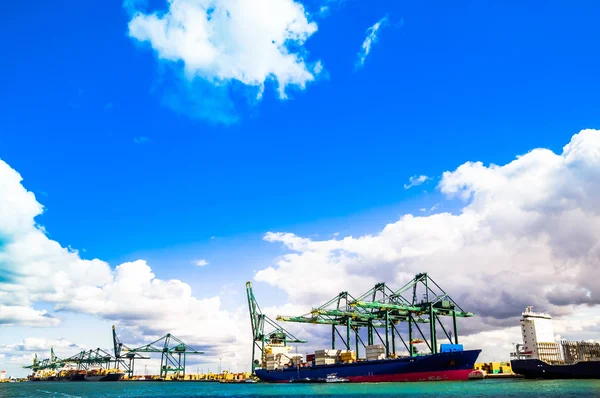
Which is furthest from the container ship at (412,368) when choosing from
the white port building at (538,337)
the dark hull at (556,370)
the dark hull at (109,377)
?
the dark hull at (109,377)

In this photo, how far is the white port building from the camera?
316ft

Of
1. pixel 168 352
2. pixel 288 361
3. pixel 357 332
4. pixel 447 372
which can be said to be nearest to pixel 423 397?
pixel 447 372

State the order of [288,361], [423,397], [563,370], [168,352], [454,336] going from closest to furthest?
1. [423,397]
2. [563,370]
3. [454,336]
4. [288,361]
5. [168,352]

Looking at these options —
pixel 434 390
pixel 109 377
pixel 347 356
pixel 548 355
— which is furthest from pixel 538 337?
pixel 109 377

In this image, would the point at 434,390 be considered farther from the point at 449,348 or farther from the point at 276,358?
the point at 276,358

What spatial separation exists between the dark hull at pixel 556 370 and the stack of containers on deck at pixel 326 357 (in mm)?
32754

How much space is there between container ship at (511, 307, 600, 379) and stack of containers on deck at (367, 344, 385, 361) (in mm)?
23116

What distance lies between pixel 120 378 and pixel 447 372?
504 ft

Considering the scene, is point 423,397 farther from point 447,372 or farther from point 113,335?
point 113,335

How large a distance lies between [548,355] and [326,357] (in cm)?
4886

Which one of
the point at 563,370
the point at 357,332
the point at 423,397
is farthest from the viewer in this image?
the point at 357,332

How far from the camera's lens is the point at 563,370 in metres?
72.7

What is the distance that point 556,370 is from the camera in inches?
2876

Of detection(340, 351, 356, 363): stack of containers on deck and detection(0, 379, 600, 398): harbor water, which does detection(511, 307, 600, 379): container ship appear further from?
detection(340, 351, 356, 363): stack of containers on deck
